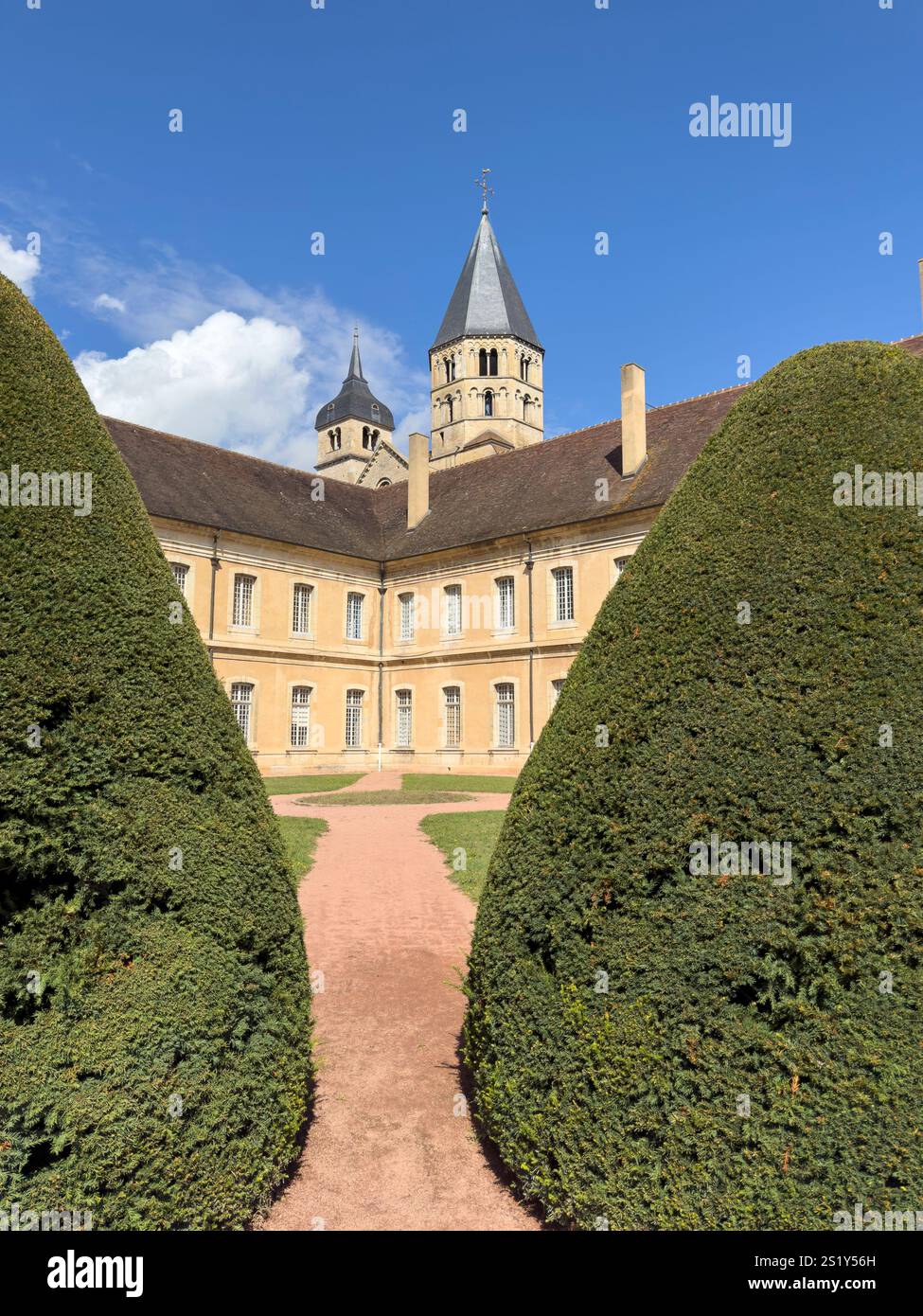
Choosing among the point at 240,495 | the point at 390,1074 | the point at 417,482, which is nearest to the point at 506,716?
the point at 417,482

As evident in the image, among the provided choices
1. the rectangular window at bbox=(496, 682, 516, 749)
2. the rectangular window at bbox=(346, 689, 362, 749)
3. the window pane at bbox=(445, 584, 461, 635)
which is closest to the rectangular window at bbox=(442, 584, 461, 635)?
the window pane at bbox=(445, 584, 461, 635)

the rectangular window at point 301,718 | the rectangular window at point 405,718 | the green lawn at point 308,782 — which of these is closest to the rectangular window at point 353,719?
the rectangular window at point 405,718

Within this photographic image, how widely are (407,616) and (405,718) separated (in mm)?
3818

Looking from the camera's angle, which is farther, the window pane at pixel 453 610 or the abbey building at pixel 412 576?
the window pane at pixel 453 610

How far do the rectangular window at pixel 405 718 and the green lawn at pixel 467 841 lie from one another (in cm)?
1432

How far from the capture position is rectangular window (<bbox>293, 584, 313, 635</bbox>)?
28.8 m

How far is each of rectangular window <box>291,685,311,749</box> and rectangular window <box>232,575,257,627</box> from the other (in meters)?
2.98

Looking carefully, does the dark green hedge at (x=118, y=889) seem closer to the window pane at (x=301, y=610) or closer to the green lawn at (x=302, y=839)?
the green lawn at (x=302, y=839)

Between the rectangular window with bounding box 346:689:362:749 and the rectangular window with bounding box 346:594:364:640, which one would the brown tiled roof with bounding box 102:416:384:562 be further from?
the rectangular window with bounding box 346:689:362:749

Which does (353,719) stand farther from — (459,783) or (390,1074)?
(390,1074)

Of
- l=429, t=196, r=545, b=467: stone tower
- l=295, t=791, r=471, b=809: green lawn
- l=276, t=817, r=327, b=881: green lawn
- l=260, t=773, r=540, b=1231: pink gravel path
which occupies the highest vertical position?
l=429, t=196, r=545, b=467: stone tower

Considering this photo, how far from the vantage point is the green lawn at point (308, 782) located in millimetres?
21141

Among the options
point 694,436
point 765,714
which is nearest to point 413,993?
point 765,714
